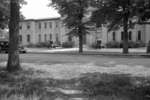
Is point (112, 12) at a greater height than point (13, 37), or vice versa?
point (112, 12)

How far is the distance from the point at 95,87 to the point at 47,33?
167ft

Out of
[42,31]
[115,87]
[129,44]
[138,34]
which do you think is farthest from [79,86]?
[42,31]

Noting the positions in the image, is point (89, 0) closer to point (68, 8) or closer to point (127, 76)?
point (68, 8)

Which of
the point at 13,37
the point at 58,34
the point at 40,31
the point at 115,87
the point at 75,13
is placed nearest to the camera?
the point at 115,87

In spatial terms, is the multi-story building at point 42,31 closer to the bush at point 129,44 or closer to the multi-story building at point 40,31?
the multi-story building at point 40,31

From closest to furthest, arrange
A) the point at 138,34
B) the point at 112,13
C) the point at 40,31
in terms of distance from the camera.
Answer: the point at 112,13 → the point at 138,34 → the point at 40,31

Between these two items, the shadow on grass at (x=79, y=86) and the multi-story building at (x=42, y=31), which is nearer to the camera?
the shadow on grass at (x=79, y=86)

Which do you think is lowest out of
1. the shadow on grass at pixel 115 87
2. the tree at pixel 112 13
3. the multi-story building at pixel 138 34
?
the shadow on grass at pixel 115 87

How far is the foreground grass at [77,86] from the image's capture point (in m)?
6.82

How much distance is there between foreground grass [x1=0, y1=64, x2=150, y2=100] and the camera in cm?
682

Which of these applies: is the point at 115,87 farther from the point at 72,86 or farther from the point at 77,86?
the point at 72,86

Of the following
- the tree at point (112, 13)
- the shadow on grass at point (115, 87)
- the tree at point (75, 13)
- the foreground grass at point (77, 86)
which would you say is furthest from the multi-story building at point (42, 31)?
the shadow on grass at point (115, 87)

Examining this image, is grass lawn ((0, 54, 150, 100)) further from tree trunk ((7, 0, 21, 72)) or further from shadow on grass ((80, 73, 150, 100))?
tree trunk ((7, 0, 21, 72))

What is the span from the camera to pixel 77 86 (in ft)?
27.4
